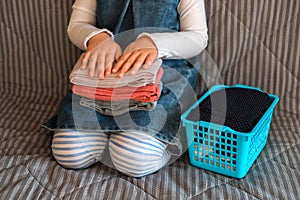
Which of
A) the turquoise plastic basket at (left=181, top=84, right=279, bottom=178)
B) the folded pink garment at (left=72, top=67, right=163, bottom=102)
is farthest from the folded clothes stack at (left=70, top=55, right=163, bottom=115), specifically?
the turquoise plastic basket at (left=181, top=84, right=279, bottom=178)

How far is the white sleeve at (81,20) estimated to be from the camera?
1.15 m

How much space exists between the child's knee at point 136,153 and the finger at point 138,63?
0.15 metres

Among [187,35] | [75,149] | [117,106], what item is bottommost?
[75,149]

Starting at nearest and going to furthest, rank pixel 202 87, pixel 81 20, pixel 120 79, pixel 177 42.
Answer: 1. pixel 120 79
2. pixel 177 42
3. pixel 81 20
4. pixel 202 87

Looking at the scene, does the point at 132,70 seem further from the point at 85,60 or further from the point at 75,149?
the point at 75,149

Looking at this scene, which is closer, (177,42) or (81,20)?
(177,42)

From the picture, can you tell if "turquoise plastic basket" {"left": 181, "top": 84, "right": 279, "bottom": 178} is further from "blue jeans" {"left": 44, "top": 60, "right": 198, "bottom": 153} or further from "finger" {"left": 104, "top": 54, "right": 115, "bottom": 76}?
"finger" {"left": 104, "top": 54, "right": 115, "bottom": 76}

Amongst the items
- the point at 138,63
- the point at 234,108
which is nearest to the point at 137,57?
the point at 138,63

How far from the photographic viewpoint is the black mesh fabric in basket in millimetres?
996

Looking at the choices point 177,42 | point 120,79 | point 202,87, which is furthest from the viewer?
point 202,87

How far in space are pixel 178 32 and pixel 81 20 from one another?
0.92ft

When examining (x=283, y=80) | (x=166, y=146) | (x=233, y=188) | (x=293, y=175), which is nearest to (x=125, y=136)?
(x=166, y=146)

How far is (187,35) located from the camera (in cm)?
110

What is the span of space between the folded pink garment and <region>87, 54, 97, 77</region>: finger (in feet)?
0.11
